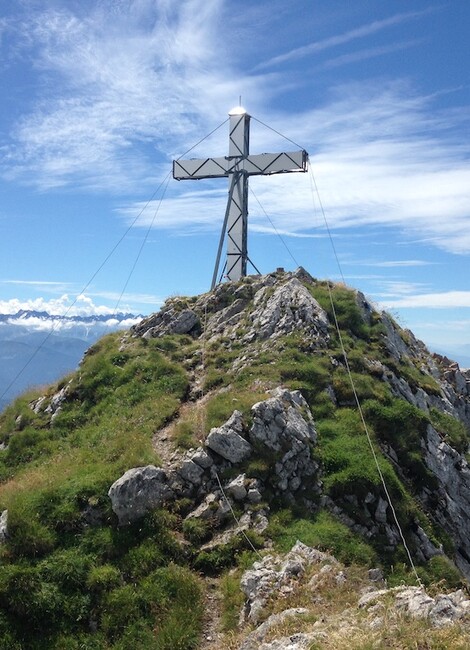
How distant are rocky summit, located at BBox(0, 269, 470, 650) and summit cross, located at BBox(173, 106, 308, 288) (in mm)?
5770

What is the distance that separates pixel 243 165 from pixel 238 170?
439mm

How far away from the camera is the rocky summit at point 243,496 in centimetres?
1266

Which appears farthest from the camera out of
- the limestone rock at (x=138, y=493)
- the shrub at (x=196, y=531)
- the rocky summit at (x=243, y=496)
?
the limestone rock at (x=138, y=493)

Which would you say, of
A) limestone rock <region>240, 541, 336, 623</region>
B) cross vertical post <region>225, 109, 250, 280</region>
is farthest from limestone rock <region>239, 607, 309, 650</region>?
cross vertical post <region>225, 109, 250, 280</region>

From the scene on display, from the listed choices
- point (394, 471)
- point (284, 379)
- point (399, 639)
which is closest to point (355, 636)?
point (399, 639)

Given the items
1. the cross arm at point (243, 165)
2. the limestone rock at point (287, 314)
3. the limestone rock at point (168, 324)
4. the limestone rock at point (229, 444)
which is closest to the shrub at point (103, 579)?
the limestone rock at point (229, 444)

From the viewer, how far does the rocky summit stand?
41.5 ft

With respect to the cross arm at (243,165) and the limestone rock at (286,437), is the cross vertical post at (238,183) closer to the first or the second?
the cross arm at (243,165)

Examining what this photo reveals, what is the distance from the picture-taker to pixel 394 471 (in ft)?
61.2

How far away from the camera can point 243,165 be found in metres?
32.0

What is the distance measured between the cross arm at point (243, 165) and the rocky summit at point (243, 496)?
8617 mm

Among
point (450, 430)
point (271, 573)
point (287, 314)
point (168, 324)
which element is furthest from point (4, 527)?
point (450, 430)

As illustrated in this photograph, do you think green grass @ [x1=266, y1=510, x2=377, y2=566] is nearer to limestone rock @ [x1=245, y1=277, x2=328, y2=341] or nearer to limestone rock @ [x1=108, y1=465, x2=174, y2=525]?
limestone rock @ [x1=108, y1=465, x2=174, y2=525]

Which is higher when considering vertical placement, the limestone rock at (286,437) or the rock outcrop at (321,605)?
the limestone rock at (286,437)
